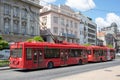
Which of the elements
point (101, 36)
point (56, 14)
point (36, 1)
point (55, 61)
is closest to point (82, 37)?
point (56, 14)

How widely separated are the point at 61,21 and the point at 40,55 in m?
55.2

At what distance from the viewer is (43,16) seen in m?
77.0

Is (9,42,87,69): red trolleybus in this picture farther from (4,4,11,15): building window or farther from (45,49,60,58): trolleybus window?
(4,4,11,15): building window

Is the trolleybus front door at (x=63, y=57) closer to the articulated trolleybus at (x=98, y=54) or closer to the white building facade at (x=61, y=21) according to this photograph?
the articulated trolleybus at (x=98, y=54)

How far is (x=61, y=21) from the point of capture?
258 feet

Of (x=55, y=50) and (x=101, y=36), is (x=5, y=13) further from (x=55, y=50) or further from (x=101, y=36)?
(x=101, y=36)

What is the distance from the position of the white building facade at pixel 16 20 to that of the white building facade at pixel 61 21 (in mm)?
10311

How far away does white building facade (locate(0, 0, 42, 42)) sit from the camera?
176 ft

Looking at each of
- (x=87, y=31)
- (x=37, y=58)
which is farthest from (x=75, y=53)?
(x=87, y=31)

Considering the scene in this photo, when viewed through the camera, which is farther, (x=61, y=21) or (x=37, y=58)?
(x=61, y=21)

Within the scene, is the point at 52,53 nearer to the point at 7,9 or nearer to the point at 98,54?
the point at 98,54

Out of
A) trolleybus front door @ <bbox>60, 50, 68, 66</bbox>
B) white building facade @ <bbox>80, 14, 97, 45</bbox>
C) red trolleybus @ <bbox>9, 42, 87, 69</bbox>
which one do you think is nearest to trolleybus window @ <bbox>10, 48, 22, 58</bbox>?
red trolleybus @ <bbox>9, 42, 87, 69</bbox>

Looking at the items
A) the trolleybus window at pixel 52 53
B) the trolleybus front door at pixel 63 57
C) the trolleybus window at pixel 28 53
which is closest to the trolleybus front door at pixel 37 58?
the trolleybus window at pixel 28 53

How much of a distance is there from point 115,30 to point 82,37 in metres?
71.0
